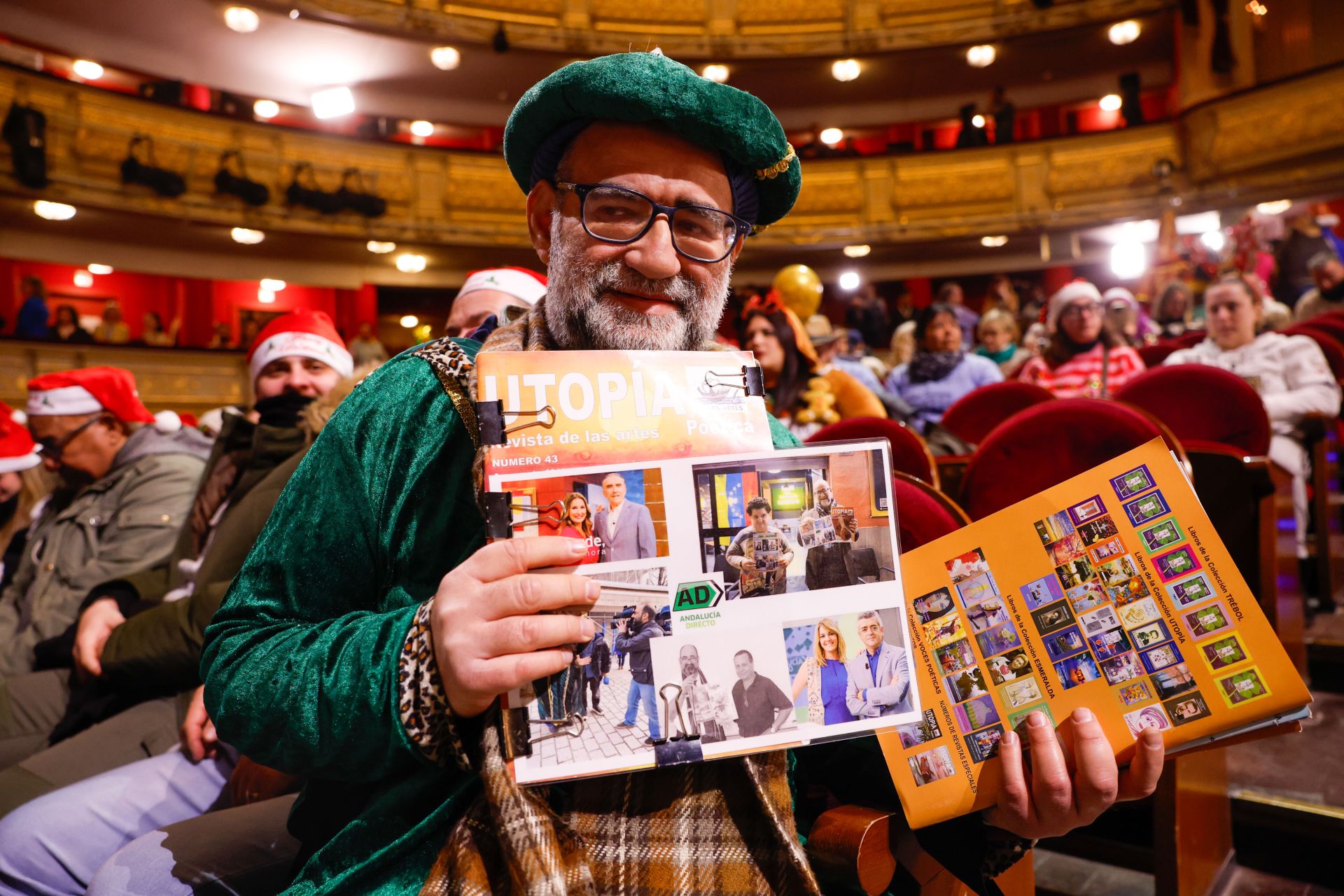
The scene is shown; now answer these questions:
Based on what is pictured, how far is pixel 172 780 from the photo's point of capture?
1.47 meters

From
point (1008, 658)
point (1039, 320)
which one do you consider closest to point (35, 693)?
point (1008, 658)

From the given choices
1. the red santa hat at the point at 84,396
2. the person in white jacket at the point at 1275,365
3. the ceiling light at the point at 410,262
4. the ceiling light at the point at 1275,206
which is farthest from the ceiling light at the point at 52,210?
the ceiling light at the point at 1275,206

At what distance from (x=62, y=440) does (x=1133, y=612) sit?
3.11 meters

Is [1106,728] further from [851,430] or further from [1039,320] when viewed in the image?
[1039,320]

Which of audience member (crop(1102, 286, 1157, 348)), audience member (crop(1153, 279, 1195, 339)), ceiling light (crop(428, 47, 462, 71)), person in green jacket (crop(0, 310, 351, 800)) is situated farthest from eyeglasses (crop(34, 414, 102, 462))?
ceiling light (crop(428, 47, 462, 71))

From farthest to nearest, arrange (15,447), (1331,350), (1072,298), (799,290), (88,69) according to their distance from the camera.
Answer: (88,69) < (799,290) < (1331,350) < (1072,298) < (15,447)

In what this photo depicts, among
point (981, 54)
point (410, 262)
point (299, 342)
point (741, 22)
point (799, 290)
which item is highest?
point (741, 22)

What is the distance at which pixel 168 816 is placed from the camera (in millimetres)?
1432

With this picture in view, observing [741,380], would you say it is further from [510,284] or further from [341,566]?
[510,284]

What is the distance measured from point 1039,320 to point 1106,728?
7.23m

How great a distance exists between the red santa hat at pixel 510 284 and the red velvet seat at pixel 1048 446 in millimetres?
1272

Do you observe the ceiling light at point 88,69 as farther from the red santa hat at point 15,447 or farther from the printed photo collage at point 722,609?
the printed photo collage at point 722,609

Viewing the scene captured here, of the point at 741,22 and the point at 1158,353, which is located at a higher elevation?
the point at 741,22

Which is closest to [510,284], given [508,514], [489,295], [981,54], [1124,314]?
[489,295]
